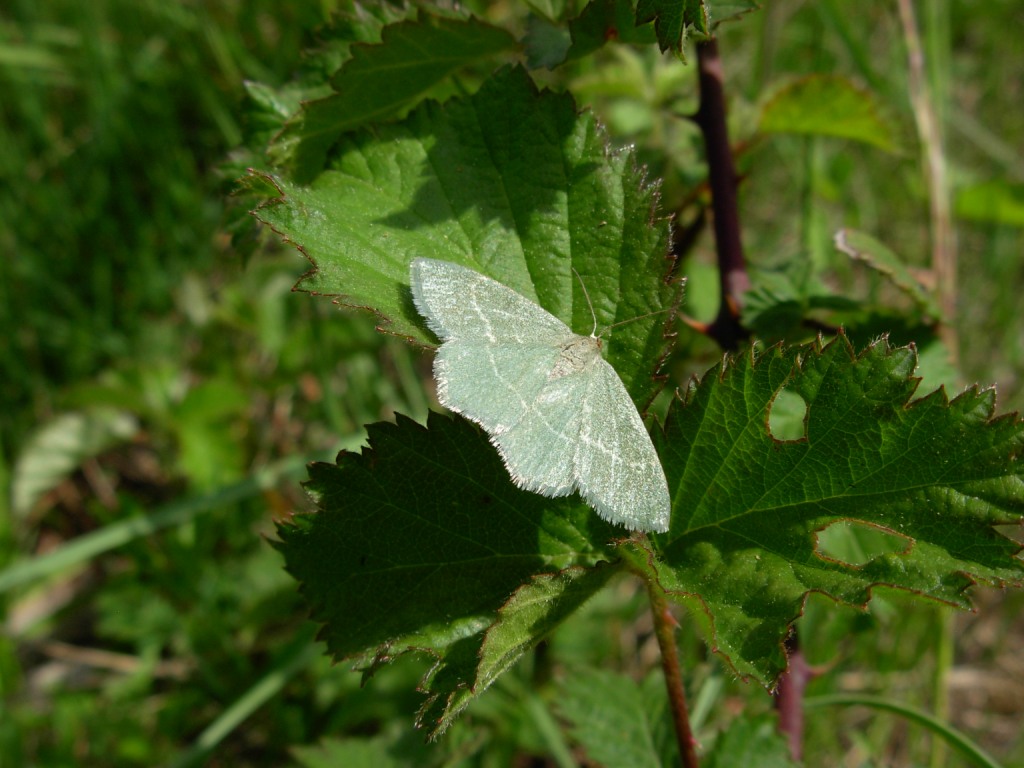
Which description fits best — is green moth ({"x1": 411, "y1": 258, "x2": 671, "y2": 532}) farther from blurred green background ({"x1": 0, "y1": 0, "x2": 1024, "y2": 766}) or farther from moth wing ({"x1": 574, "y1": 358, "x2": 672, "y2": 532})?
blurred green background ({"x1": 0, "y1": 0, "x2": 1024, "y2": 766})

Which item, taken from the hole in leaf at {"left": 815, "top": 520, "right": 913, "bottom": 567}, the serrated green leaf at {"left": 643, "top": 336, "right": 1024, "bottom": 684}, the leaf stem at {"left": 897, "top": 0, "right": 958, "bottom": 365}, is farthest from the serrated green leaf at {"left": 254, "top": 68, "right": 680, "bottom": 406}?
the leaf stem at {"left": 897, "top": 0, "right": 958, "bottom": 365}

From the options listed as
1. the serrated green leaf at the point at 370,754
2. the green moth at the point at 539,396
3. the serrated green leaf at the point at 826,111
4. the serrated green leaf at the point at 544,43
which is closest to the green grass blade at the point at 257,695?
the serrated green leaf at the point at 370,754

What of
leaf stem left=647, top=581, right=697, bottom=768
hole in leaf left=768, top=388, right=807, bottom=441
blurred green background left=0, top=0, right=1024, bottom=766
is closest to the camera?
leaf stem left=647, top=581, right=697, bottom=768

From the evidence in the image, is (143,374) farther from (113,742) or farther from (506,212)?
(506,212)

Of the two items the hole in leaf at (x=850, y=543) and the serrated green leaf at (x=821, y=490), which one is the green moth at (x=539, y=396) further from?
the hole in leaf at (x=850, y=543)

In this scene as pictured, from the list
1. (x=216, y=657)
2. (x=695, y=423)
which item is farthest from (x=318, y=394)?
(x=695, y=423)

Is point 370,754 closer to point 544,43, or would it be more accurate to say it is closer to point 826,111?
point 544,43

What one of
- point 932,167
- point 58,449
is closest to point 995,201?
point 932,167
